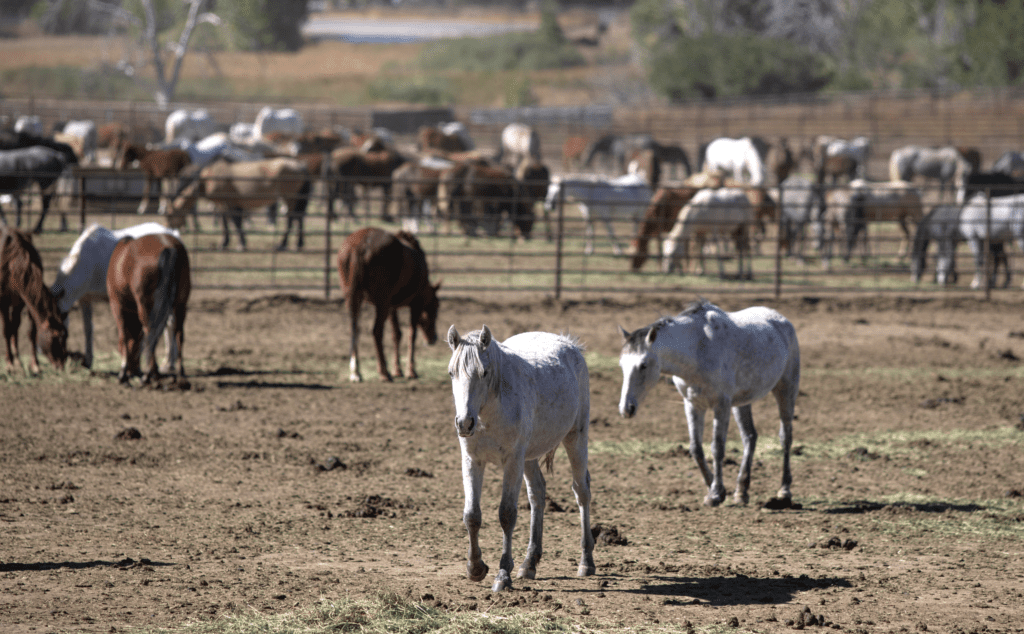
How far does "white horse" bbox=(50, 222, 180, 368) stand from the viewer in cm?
966

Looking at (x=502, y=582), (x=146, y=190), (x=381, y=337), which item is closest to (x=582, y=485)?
(x=502, y=582)

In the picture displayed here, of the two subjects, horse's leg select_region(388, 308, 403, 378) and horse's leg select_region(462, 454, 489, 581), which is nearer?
horse's leg select_region(462, 454, 489, 581)

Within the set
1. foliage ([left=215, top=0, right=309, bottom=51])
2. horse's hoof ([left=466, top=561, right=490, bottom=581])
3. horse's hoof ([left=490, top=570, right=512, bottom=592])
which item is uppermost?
foliage ([left=215, top=0, right=309, bottom=51])

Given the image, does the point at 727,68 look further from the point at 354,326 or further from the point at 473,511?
the point at 473,511

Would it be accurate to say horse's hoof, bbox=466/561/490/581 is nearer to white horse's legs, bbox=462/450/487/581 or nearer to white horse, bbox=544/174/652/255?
white horse's legs, bbox=462/450/487/581

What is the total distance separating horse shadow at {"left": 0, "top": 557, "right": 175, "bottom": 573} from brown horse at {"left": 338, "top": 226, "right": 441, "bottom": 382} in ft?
15.7

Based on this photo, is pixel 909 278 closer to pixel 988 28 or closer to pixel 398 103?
pixel 988 28

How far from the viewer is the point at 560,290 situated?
14.5 meters

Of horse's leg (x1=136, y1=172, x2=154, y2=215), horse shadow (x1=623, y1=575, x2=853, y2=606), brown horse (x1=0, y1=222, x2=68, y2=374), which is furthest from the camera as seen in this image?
horse's leg (x1=136, y1=172, x2=154, y2=215)

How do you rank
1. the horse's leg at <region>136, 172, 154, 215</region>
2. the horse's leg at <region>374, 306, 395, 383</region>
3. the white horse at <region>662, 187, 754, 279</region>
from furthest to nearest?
the horse's leg at <region>136, 172, 154, 215</region>, the white horse at <region>662, 187, 754, 279</region>, the horse's leg at <region>374, 306, 395, 383</region>

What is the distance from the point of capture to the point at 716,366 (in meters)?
6.25

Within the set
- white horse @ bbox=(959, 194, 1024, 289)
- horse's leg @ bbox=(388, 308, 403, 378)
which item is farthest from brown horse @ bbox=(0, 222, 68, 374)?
white horse @ bbox=(959, 194, 1024, 289)

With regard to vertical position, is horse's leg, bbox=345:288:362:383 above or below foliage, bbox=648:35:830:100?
below

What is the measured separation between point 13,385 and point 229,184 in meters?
9.30
